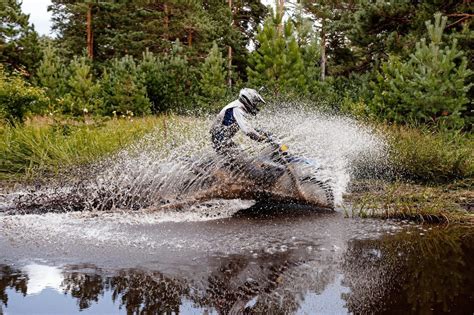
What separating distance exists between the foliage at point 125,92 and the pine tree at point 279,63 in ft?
22.1

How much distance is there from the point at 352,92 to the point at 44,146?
1747cm

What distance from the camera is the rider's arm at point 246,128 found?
300 inches

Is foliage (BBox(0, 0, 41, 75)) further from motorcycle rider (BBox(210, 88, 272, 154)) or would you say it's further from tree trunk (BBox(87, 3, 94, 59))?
motorcycle rider (BBox(210, 88, 272, 154))

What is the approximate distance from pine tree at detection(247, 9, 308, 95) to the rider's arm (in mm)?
14026

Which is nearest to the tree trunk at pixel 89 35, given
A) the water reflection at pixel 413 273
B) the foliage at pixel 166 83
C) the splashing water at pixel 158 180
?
the foliage at pixel 166 83

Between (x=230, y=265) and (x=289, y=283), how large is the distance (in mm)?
760

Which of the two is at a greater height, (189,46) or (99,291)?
(189,46)

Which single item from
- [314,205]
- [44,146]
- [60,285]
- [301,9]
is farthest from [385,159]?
[301,9]

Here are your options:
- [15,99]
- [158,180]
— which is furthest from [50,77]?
[158,180]

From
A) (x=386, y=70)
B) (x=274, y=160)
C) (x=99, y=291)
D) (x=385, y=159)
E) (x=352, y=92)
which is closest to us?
(x=99, y=291)

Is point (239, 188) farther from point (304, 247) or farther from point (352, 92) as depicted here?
point (352, 92)

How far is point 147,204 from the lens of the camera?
8.16 meters

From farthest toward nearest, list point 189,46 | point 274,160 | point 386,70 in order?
point 189,46 < point 386,70 < point 274,160

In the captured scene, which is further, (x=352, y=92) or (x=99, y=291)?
(x=352, y=92)
